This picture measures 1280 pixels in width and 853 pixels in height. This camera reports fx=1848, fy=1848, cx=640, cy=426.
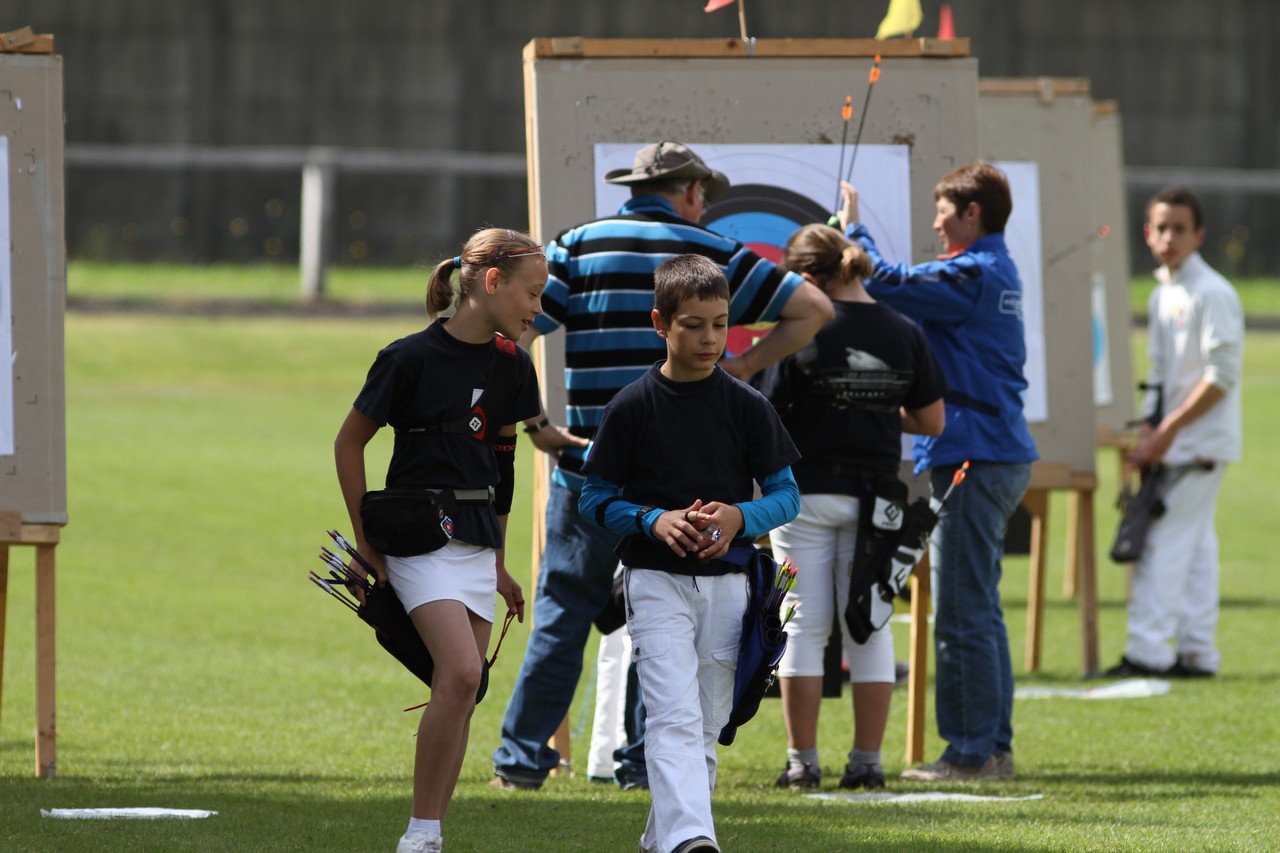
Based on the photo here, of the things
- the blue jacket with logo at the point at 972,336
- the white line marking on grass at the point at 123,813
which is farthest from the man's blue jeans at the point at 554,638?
the blue jacket with logo at the point at 972,336

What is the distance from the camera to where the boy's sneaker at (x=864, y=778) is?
564cm

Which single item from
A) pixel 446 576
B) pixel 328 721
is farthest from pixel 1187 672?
pixel 446 576

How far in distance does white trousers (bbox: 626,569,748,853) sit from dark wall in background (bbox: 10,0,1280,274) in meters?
18.7

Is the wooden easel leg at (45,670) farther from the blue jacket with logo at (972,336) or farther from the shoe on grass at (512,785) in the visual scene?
the blue jacket with logo at (972,336)

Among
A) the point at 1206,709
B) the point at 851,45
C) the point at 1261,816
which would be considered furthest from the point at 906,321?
the point at 1206,709

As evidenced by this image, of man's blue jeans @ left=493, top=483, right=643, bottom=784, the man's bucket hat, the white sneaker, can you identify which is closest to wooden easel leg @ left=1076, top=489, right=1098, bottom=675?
man's blue jeans @ left=493, top=483, right=643, bottom=784

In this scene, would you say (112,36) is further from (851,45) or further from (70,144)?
(851,45)

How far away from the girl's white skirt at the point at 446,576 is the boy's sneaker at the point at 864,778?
1.67 m

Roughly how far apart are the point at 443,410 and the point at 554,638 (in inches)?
53.1

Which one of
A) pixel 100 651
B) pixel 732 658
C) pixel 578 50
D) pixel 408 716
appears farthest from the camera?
pixel 100 651

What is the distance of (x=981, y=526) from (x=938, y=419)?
46 cm

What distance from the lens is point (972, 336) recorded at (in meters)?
6.08

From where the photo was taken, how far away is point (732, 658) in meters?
4.42

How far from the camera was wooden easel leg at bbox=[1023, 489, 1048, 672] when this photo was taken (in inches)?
330
